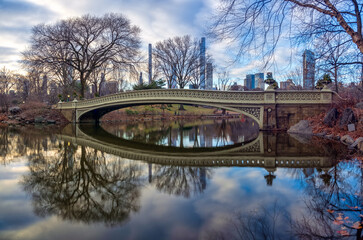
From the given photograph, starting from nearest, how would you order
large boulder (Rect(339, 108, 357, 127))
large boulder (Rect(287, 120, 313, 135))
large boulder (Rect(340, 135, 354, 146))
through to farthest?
large boulder (Rect(340, 135, 354, 146))
large boulder (Rect(339, 108, 357, 127))
large boulder (Rect(287, 120, 313, 135))

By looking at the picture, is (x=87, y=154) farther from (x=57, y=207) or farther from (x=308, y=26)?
(x=308, y=26)

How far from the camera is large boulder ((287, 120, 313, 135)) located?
1278cm

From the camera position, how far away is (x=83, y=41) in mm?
23172

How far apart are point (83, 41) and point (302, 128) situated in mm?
20917

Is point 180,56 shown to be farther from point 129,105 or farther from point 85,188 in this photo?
point 85,188

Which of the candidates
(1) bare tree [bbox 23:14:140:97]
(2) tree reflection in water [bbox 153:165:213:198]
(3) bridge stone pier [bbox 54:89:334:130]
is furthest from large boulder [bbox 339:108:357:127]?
(1) bare tree [bbox 23:14:140:97]

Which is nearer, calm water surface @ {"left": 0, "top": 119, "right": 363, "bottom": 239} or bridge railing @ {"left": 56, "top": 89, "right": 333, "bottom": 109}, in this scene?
calm water surface @ {"left": 0, "top": 119, "right": 363, "bottom": 239}

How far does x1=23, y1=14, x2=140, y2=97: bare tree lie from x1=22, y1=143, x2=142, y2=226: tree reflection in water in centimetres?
1879

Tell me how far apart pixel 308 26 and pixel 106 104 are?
1705 centimetres

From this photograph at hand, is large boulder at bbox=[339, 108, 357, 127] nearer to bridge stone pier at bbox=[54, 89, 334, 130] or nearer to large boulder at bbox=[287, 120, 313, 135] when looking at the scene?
large boulder at bbox=[287, 120, 313, 135]

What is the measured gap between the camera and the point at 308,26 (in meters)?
6.15

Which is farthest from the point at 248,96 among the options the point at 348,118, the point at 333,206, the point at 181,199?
the point at 181,199

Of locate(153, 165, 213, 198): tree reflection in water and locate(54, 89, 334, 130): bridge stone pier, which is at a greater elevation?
locate(54, 89, 334, 130): bridge stone pier

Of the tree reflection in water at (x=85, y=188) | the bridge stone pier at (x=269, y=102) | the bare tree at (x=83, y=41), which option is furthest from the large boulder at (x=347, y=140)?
the bare tree at (x=83, y=41)
